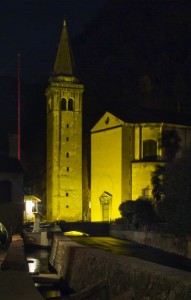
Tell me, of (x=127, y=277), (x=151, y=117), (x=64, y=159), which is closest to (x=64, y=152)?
(x=64, y=159)

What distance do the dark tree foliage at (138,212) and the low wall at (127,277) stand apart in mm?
34729

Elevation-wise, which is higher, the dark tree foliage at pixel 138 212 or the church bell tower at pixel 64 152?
the church bell tower at pixel 64 152

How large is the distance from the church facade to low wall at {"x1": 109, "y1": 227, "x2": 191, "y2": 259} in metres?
8.67

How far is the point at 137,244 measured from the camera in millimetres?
52062

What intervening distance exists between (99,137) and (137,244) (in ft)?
76.1

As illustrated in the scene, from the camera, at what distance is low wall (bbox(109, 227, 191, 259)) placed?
41.4 m

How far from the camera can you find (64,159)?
76062 mm

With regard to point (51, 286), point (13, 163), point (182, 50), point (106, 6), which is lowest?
point (51, 286)

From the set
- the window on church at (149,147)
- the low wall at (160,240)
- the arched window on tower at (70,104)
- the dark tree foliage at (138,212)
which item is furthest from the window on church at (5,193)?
the arched window on tower at (70,104)

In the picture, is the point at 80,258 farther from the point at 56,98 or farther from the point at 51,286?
the point at 56,98

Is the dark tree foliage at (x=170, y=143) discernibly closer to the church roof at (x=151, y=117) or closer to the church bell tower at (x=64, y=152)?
the church roof at (x=151, y=117)

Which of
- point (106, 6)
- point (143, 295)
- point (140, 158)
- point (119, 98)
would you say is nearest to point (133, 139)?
point (140, 158)

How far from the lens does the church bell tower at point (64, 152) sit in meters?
75.0

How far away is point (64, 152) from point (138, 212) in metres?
17.6
